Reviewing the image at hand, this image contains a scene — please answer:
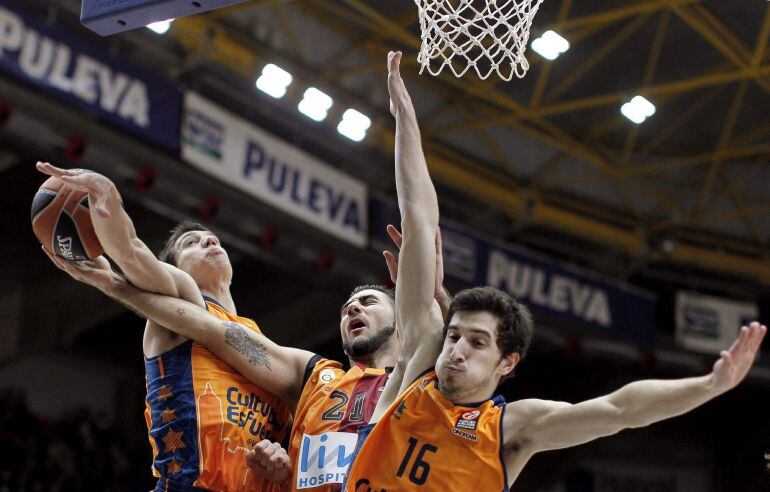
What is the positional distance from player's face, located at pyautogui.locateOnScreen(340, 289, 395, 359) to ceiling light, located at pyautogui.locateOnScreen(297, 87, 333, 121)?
6.63m

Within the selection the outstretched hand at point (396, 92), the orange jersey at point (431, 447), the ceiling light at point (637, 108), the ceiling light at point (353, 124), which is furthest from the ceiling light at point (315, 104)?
the orange jersey at point (431, 447)

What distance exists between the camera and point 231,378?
16.1 ft

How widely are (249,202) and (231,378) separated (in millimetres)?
6245

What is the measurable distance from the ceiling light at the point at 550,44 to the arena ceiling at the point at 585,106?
1.76 ft

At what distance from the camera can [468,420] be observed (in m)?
3.71

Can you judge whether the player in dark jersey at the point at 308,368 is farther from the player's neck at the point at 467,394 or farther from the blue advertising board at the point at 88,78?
the blue advertising board at the point at 88,78

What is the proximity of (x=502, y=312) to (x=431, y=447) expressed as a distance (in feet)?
1.82

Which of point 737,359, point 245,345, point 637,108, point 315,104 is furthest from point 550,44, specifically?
point 737,359

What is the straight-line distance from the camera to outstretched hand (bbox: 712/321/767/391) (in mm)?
3174

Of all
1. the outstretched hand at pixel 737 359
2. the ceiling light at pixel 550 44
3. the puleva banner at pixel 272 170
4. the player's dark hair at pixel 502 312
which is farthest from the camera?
the ceiling light at pixel 550 44

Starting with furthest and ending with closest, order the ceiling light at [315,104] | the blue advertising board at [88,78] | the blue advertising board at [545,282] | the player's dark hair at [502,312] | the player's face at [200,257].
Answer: the blue advertising board at [545,282]
the ceiling light at [315,104]
the blue advertising board at [88,78]
the player's face at [200,257]
the player's dark hair at [502,312]

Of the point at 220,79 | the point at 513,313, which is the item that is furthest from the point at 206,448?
the point at 220,79

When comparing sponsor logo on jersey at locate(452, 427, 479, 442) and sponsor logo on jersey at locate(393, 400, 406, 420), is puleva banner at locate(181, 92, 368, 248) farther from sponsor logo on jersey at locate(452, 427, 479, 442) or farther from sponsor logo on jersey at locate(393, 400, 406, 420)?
sponsor logo on jersey at locate(452, 427, 479, 442)

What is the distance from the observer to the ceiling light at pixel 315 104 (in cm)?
1156
